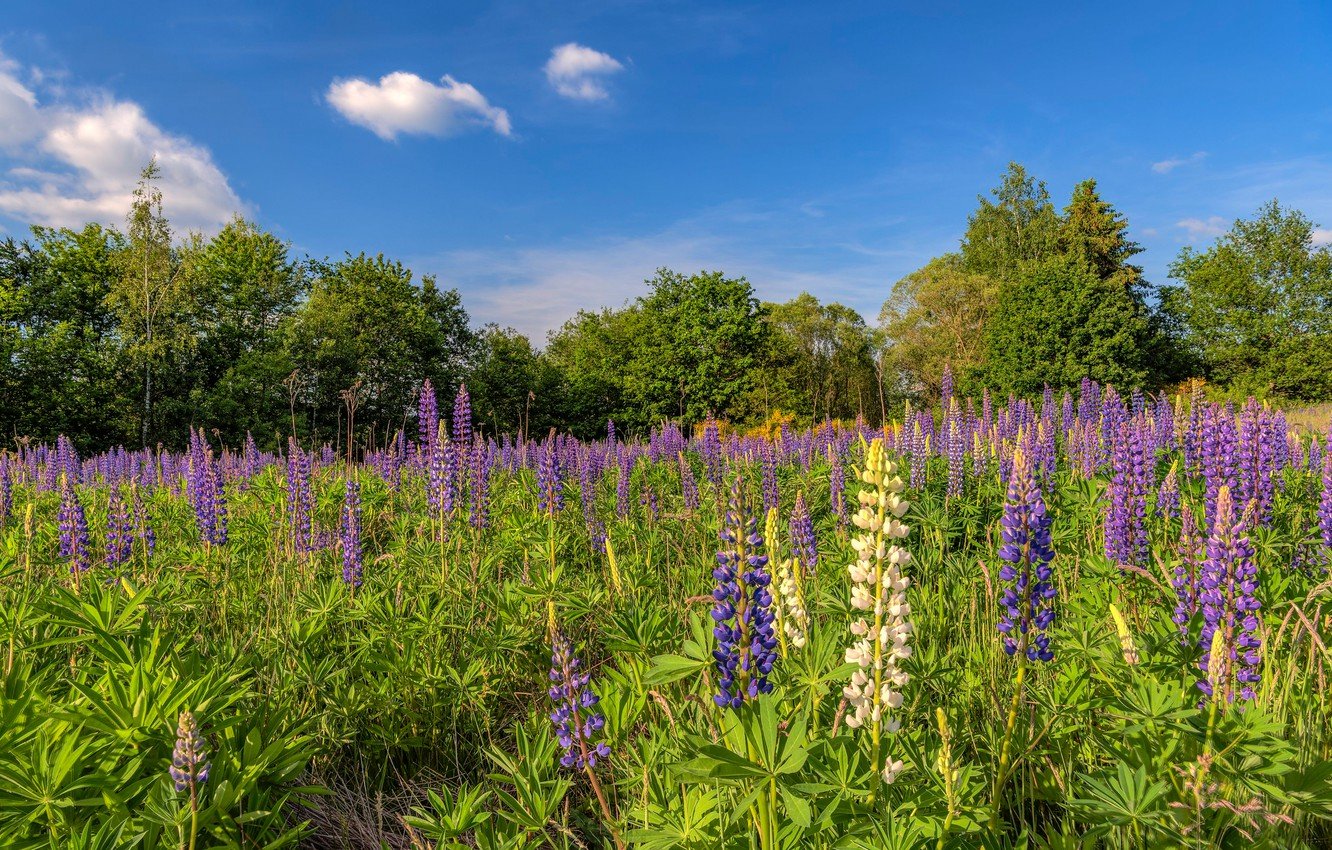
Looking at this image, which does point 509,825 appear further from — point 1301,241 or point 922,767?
point 1301,241

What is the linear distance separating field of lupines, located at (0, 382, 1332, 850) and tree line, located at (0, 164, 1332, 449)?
21469mm

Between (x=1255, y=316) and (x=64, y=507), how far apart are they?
53705 mm

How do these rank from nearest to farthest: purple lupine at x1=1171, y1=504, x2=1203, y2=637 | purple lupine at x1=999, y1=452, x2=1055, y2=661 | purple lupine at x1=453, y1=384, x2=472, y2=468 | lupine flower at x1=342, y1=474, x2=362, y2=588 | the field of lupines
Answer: the field of lupines, purple lupine at x1=999, y1=452, x2=1055, y2=661, purple lupine at x1=1171, y1=504, x2=1203, y2=637, lupine flower at x1=342, y1=474, x2=362, y2=588, purple lupine at x1=453, y1=384, x2=472, y2=468

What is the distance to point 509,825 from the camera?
2.26 meters

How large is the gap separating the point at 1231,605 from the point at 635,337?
4242 centimetres

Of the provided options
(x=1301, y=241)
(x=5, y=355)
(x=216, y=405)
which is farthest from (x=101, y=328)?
(x=1301, y=241)

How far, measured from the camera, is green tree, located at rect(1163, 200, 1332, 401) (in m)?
36.3

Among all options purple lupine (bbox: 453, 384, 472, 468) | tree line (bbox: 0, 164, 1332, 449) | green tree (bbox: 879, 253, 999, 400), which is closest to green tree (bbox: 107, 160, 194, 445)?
tree line (bbox: 0, 164, 1332, 449)

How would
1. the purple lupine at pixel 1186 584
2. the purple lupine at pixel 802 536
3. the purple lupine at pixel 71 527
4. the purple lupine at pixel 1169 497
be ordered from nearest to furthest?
the purple lupine at pixel 1186 584, the purple lupine at pixel 802 536, the purple lupine at pixel 1169 497, the purple lupine at pixel 71 527

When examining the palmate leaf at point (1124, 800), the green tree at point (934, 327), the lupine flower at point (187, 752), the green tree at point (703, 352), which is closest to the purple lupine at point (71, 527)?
the lupine flower at point (187, 752)

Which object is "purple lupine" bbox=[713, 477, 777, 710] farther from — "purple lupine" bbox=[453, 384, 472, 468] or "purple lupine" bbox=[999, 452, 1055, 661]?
"purple lupine" bbox=[453, 384, 472, 468]

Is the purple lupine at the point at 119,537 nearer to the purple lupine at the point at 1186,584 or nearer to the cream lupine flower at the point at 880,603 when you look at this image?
the cream lupine flower at the point at 880,603

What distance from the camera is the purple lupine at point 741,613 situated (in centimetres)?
161

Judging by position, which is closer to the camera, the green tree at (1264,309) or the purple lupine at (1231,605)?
the purple lupine at (1231,605)
